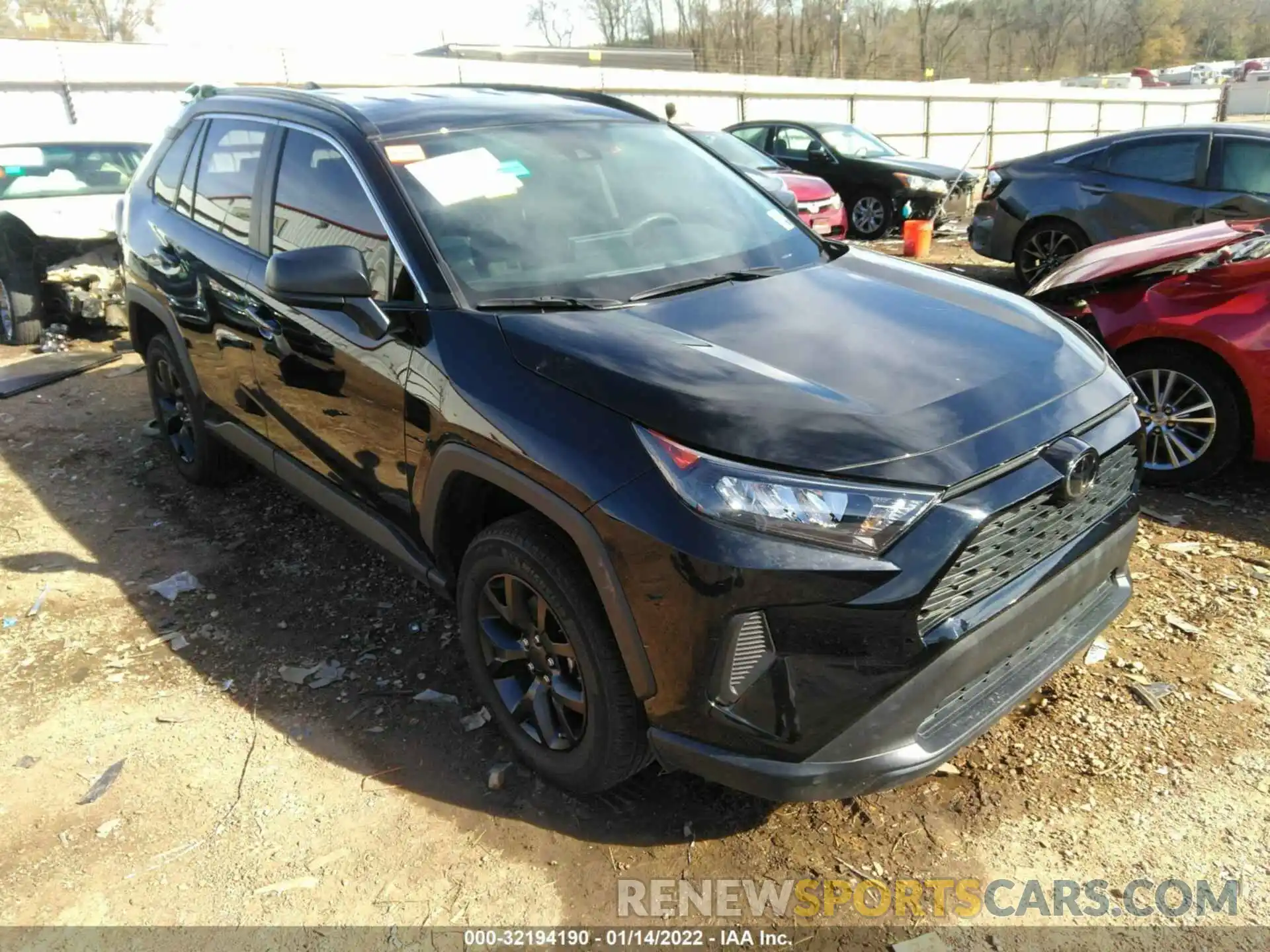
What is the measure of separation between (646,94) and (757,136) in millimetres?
6251

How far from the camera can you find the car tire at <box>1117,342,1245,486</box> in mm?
4008

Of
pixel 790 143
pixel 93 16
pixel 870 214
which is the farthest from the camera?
pixel 93 16

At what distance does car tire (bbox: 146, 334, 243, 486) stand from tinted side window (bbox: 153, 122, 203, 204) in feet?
2.35

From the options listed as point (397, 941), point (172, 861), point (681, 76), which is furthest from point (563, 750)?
point (681, 76)

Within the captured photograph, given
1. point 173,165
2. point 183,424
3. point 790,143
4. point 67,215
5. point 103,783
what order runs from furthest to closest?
point 790,143
point 67,215
point 183,424
point 173,165
point 103,783

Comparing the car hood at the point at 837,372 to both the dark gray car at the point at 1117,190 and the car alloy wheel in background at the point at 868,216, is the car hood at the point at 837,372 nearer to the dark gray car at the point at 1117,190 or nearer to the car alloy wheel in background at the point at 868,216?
the dark gray car at the point at 1117,190

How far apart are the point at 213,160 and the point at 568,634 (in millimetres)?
3010

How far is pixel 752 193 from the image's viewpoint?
359 cm

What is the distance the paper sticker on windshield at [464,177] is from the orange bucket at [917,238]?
878cm

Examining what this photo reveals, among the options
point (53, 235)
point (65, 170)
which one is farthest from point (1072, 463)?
point (65, 170)

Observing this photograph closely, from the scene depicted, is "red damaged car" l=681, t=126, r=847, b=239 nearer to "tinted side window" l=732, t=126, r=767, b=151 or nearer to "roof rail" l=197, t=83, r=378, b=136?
"tinted side window" l=732, t=126, r=767, b=151

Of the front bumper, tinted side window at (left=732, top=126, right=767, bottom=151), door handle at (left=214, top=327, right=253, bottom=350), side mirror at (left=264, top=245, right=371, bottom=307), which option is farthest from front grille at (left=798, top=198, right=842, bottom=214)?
the front bumper

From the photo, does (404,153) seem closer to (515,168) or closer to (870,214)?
(515,168)

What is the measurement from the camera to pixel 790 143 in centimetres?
1348
